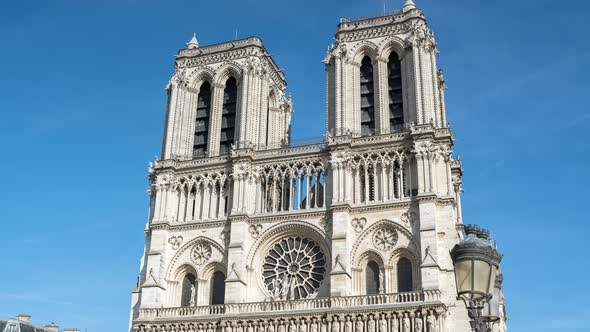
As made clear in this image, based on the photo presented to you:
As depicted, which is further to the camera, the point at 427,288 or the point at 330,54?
the point at 330,54

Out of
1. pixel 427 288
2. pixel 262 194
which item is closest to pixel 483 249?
pixel 427 288

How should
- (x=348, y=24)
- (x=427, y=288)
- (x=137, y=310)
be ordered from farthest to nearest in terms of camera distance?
(x=348, y=24), (x=137, y=310), (x=427, y=288)

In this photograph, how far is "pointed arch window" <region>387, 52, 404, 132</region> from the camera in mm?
40188

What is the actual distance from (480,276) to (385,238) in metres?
27.5

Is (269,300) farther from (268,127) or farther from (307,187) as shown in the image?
(268,127)

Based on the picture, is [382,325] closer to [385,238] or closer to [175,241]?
[385,238]

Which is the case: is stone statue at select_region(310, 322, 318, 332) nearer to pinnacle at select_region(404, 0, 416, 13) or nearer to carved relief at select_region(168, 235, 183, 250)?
carved relief at select_region(168, 235, 183, 250)

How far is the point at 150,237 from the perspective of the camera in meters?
41.5

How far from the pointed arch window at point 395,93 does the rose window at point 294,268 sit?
26.3ft

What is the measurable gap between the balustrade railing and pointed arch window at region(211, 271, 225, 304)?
148cm

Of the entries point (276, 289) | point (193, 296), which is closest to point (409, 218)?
point (276, 289)

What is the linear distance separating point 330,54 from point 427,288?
50.4ft

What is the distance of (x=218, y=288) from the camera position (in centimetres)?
3962

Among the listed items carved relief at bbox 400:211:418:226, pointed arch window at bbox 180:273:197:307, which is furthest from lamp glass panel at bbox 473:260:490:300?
pointed arch window at bbox 180:273:197:307
